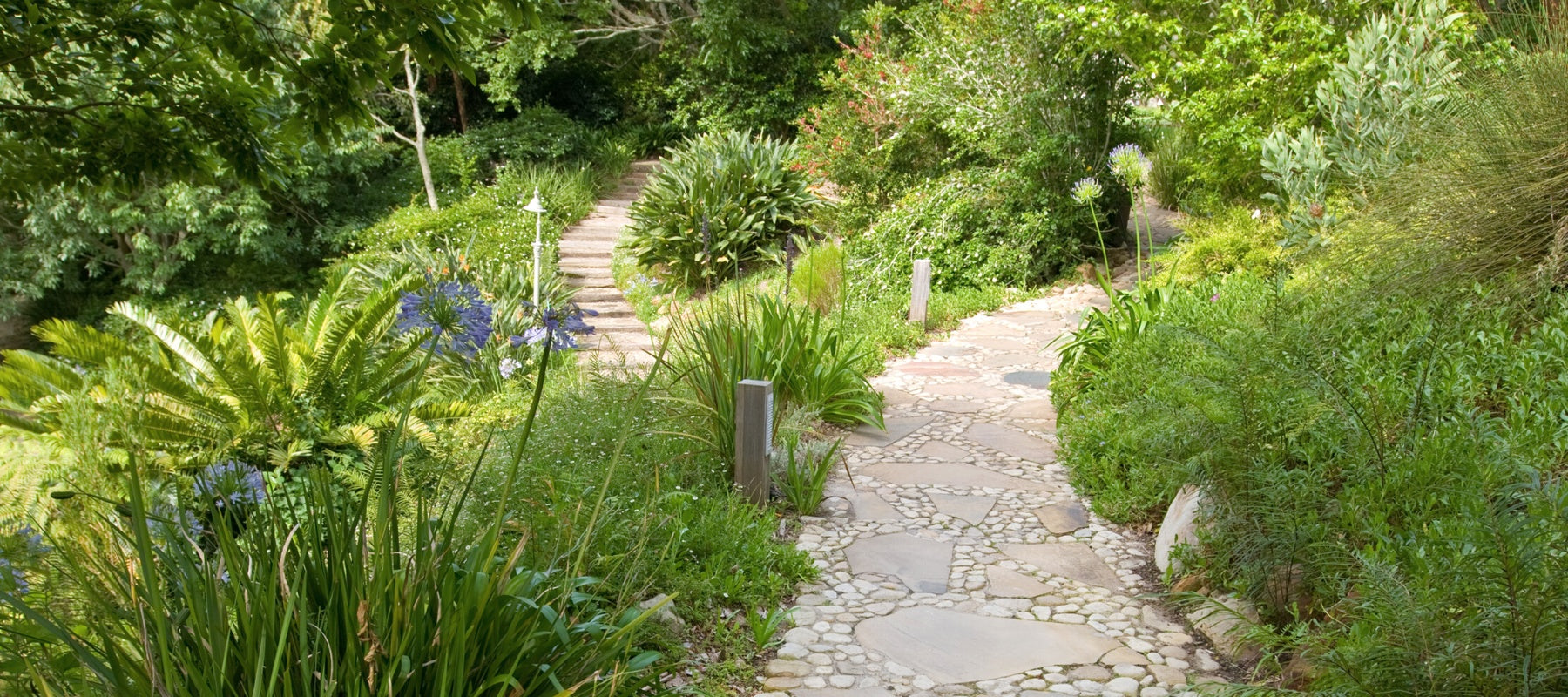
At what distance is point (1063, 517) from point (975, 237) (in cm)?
629

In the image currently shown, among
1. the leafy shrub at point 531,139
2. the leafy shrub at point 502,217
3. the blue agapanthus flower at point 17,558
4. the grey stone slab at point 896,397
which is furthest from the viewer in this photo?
the leafy shrub at point 531,139

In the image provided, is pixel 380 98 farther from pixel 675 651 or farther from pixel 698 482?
pixel 675 651

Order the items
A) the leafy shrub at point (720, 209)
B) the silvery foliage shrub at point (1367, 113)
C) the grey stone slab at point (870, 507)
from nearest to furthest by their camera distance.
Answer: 1. the grey stone slab at point (870, 507)
2. the silvery foliage shrub at point (1367, 113)
3. the leafy shrub at point (720, 209)

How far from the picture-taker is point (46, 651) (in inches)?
67.5

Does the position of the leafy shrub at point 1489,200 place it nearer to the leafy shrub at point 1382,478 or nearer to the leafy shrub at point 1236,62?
the leafy shrub at point 1382,478

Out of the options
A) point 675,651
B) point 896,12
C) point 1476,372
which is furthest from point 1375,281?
point 896,12

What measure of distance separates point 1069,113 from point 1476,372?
7261 mm

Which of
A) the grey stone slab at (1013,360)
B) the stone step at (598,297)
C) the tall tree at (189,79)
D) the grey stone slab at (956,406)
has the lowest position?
the grey stone slab at (956,406)

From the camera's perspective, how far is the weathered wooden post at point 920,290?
8.43 metres

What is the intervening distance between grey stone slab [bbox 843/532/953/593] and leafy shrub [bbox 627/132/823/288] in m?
6.60

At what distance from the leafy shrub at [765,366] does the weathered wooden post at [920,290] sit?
8.28 ft

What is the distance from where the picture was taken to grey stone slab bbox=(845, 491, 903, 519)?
436 centimetres

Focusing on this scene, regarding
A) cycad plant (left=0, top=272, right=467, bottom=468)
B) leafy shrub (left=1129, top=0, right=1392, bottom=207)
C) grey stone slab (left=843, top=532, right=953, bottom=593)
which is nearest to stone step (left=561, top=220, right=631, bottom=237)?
leafy shrub (left=1129, top=0, right=1392, bottom=207)

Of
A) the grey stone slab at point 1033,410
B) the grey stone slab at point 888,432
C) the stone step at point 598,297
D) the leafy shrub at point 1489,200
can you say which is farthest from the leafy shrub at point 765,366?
the stone step at point 598,297
